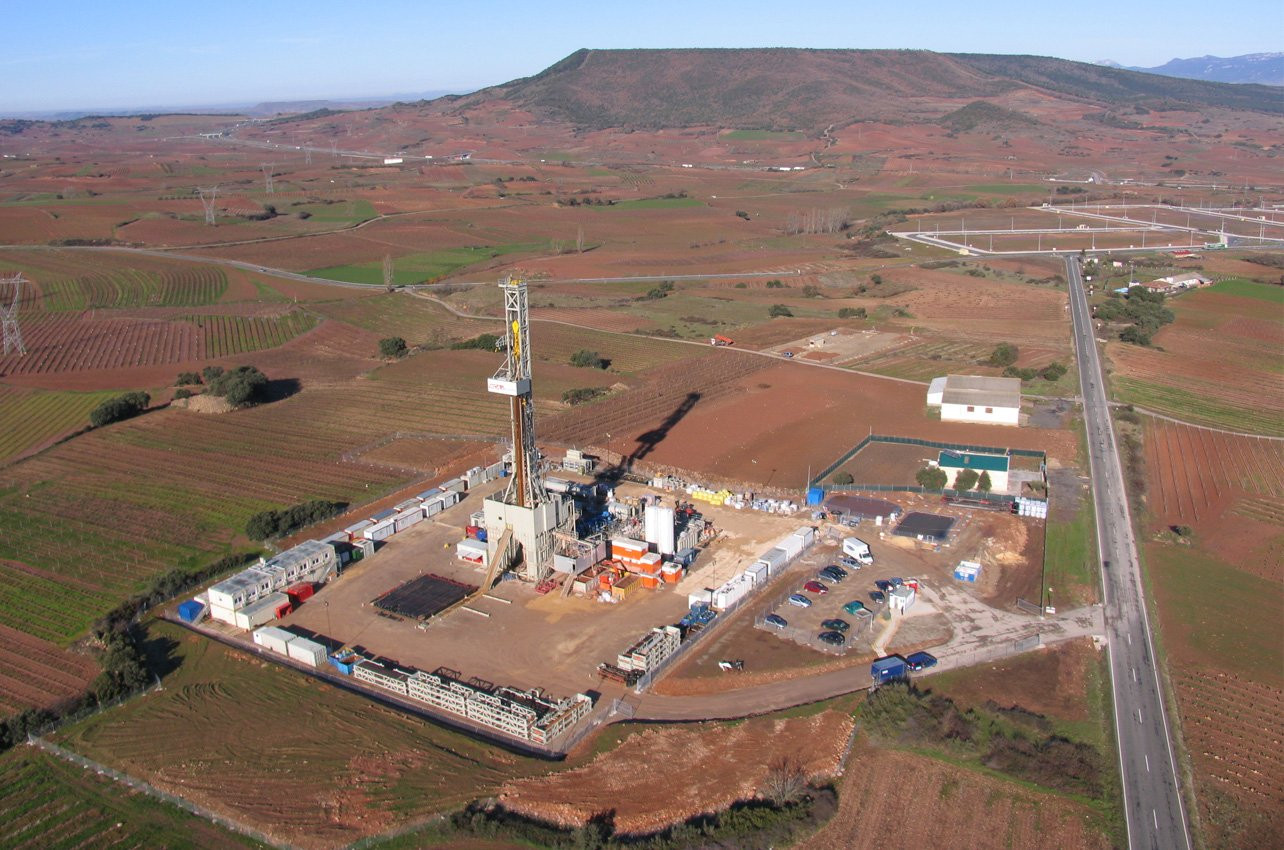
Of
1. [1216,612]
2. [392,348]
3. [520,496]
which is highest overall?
[520,496]

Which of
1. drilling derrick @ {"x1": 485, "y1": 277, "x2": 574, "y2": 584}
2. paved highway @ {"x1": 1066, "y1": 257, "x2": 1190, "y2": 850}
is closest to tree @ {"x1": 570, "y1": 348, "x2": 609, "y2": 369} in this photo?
drilling derrick @ {"x1": 485, "y1": 277, "x2": 574, "y2": 584}

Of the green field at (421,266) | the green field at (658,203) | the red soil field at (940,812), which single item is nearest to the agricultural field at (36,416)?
the green field at (421,266)

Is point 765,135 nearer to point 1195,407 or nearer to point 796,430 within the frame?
point 1195,407

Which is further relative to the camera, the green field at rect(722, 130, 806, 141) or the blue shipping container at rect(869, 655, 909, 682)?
the green field at rect(722, 130, 806, 141)

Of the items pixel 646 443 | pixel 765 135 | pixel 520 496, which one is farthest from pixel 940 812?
pixel 765 135

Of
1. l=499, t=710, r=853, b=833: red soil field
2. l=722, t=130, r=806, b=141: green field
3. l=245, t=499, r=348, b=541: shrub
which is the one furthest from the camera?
l=722, t=130, r=806, b=141: green field

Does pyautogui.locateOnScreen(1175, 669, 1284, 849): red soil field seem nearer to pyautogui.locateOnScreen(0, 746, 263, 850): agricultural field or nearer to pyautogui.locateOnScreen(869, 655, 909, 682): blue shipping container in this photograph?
pyautogui.locateOnScreen(869, 655, 909, 682): blue shipping container

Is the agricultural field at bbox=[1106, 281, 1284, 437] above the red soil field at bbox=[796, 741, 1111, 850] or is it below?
above
